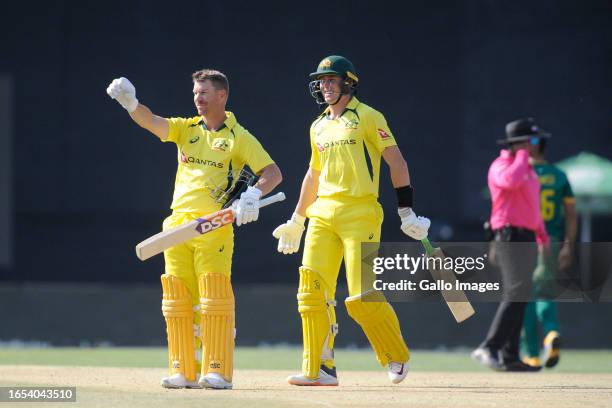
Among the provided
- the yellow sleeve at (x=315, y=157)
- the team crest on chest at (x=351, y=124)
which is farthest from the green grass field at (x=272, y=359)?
the team crest on chest at (x=351, y=124)

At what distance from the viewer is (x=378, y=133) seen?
7.61m

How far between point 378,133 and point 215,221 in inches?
42.5

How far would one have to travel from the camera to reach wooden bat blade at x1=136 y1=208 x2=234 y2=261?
7.36 metres

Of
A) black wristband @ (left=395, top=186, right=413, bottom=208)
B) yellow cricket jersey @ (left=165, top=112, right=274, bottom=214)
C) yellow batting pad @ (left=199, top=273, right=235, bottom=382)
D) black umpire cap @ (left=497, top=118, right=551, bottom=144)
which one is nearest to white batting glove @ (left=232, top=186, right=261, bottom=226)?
yellow cricket jersey @ (left=165, top=112, right=274, bottom=214)

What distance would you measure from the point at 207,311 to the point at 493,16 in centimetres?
719

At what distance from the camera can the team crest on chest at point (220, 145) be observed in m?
7.64

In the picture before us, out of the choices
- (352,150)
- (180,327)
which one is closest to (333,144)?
(352,150)

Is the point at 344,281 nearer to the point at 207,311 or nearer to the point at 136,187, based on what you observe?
the point at 136,187

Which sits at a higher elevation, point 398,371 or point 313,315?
point 313,315

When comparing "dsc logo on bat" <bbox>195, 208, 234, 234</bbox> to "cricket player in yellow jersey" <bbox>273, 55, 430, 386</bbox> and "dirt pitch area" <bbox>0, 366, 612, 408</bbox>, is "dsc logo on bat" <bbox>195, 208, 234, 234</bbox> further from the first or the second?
"dirt pitch area" <bbox>0, 366, 612, 408</bbox>

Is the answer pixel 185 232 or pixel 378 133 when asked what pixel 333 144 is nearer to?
pixel 378 133

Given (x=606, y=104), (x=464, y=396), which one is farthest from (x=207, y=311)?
(x=606, y=104)

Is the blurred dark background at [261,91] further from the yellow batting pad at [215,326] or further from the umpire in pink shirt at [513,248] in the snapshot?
the yellow batting pad at [215,326]

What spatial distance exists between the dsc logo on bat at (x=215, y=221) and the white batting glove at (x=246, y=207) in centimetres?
5
